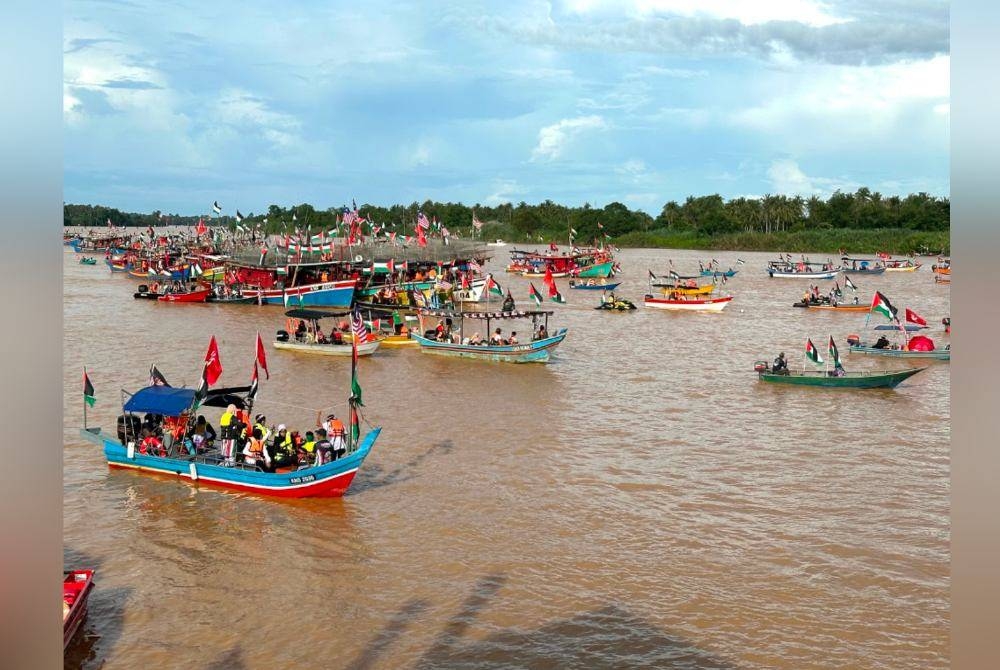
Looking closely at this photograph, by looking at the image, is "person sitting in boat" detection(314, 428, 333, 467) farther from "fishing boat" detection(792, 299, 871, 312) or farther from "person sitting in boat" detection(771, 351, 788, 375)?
"fishing boat" detection(792, 299, 871, 312)

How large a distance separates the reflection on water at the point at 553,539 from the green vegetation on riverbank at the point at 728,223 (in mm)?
71727

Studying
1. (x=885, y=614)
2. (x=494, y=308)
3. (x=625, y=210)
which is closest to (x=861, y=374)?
(x=885, y=614)

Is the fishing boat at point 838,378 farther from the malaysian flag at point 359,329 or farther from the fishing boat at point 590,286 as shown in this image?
the fishing boat at point 590,286

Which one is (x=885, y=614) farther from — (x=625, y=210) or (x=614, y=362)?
(x=625, y=210)

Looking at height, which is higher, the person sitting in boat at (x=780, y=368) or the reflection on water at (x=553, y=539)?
the person sitting in boat at (x=780, y=368)

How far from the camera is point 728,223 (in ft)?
411

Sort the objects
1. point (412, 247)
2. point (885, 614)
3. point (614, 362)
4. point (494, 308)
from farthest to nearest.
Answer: point (412, 247)
point (494, 308)
point (614, 362)
point (885, 614)

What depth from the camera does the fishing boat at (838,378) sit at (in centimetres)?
2531

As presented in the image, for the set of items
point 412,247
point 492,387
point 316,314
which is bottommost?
point 492,387

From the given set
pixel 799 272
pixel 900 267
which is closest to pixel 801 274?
pixel 799 272

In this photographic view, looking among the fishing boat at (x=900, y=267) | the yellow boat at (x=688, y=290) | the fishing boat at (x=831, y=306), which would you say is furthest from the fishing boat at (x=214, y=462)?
the fishing boat at (x=900, y=267)

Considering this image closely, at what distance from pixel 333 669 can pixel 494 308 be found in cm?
3984

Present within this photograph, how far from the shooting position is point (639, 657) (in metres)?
10.4

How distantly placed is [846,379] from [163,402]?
18692mm
